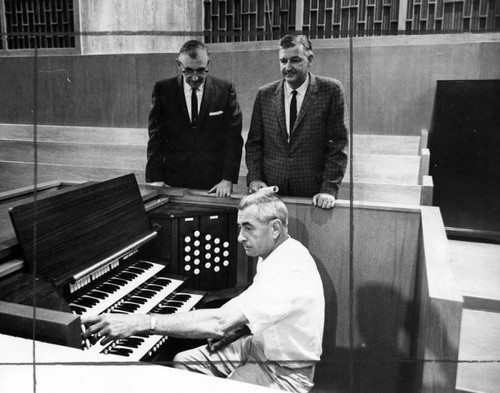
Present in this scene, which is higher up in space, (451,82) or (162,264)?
(451,82)

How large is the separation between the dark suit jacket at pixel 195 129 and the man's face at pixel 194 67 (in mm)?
28

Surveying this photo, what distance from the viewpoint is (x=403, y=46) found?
2115mm

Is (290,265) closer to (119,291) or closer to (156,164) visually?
(119,291)

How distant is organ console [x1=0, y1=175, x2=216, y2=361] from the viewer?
0.98 m

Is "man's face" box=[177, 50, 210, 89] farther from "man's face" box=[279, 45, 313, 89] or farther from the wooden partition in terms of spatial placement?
the wooden partition

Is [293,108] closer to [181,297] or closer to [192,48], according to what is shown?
[192,48]

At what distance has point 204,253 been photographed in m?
1.70

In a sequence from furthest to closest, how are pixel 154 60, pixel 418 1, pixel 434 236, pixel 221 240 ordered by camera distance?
1. pixel 221 240
2. pixel 154 60
3. pixel 434 236
4. pixel 418 1

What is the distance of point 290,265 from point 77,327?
21.7 inches

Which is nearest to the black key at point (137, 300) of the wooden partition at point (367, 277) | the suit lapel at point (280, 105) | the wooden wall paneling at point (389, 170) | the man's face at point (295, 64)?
the wooden partition at point (367, 277)

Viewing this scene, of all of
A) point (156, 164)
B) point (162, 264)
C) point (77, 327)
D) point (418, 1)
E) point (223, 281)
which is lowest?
point (223, 281)

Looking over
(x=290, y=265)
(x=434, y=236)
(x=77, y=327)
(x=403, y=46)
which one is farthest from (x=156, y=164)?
(x=403, y=46)

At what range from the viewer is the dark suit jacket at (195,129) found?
1432mm

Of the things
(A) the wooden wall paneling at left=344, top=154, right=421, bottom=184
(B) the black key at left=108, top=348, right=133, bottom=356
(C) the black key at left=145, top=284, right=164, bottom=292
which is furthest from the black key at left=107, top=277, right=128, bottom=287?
(A) the wooden wall paneling at left=344, top=154, right=421, bottom=184
